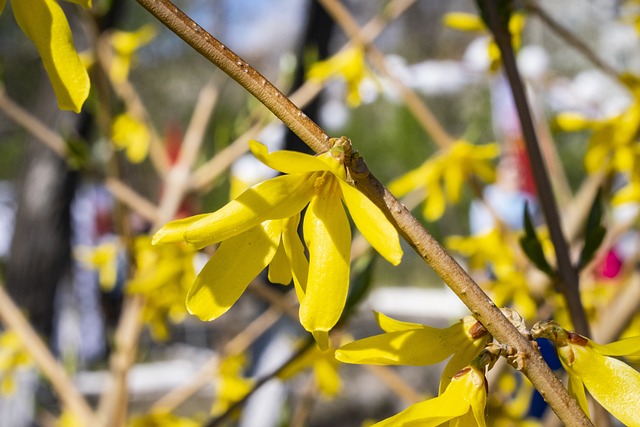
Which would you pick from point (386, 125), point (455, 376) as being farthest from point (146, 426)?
point (386, 125)

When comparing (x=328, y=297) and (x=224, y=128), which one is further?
(x=224, y=128)

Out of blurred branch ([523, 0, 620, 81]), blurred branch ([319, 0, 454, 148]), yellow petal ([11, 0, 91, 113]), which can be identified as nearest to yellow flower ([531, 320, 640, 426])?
yellow petal ([11, 0, 91, 113])

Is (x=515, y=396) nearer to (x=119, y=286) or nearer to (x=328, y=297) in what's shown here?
(x=328, y=297)

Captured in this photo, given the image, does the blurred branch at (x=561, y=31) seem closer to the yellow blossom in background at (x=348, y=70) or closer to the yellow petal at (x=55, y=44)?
the yellow blossom in background at (x=348, y=70)

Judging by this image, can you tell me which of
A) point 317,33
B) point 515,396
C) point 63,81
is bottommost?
point 63,81

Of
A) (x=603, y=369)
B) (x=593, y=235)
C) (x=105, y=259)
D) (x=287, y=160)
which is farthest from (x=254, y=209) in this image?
(x=105, y=259)

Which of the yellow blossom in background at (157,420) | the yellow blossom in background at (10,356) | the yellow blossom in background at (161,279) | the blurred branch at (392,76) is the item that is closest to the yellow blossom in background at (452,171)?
the blurred branch at (392,76)
